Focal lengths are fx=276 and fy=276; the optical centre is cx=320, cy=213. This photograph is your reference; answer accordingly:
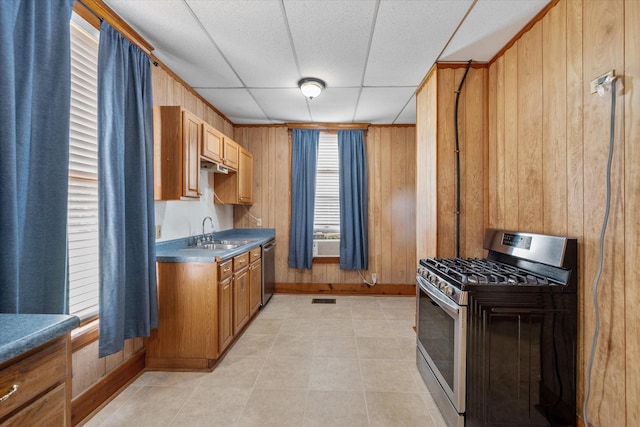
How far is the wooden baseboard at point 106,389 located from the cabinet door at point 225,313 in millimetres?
650

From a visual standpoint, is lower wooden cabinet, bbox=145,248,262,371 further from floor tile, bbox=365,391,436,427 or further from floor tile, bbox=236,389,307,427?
floor tile, bbox=365,391,436,427

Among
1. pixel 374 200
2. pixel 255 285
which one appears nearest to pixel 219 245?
pixel 255 285

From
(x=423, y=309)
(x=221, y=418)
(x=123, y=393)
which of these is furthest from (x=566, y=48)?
(x=123, y=393)

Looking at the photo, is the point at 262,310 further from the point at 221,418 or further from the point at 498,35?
the point at 498,35

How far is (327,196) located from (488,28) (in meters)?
2.93

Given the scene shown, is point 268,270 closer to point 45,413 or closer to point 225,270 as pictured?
point 225,270

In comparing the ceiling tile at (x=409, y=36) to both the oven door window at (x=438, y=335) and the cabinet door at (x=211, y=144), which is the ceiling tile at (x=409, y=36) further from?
the oven door window at (x=438, y=335)

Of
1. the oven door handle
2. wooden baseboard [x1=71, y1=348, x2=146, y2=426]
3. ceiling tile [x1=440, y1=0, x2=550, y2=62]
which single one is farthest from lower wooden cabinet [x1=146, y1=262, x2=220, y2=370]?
ceiling tile [x1=440, y1=0, x2=550, y2=62]

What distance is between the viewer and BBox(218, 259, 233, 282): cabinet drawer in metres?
2.36

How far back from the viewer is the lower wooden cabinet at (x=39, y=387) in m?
0.76

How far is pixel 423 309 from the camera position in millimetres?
2174

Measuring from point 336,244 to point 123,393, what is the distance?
10.2 ft

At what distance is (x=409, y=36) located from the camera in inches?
86.2

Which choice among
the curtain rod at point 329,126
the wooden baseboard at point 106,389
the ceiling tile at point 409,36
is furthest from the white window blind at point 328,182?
the wooden baseboard at point 106,389
